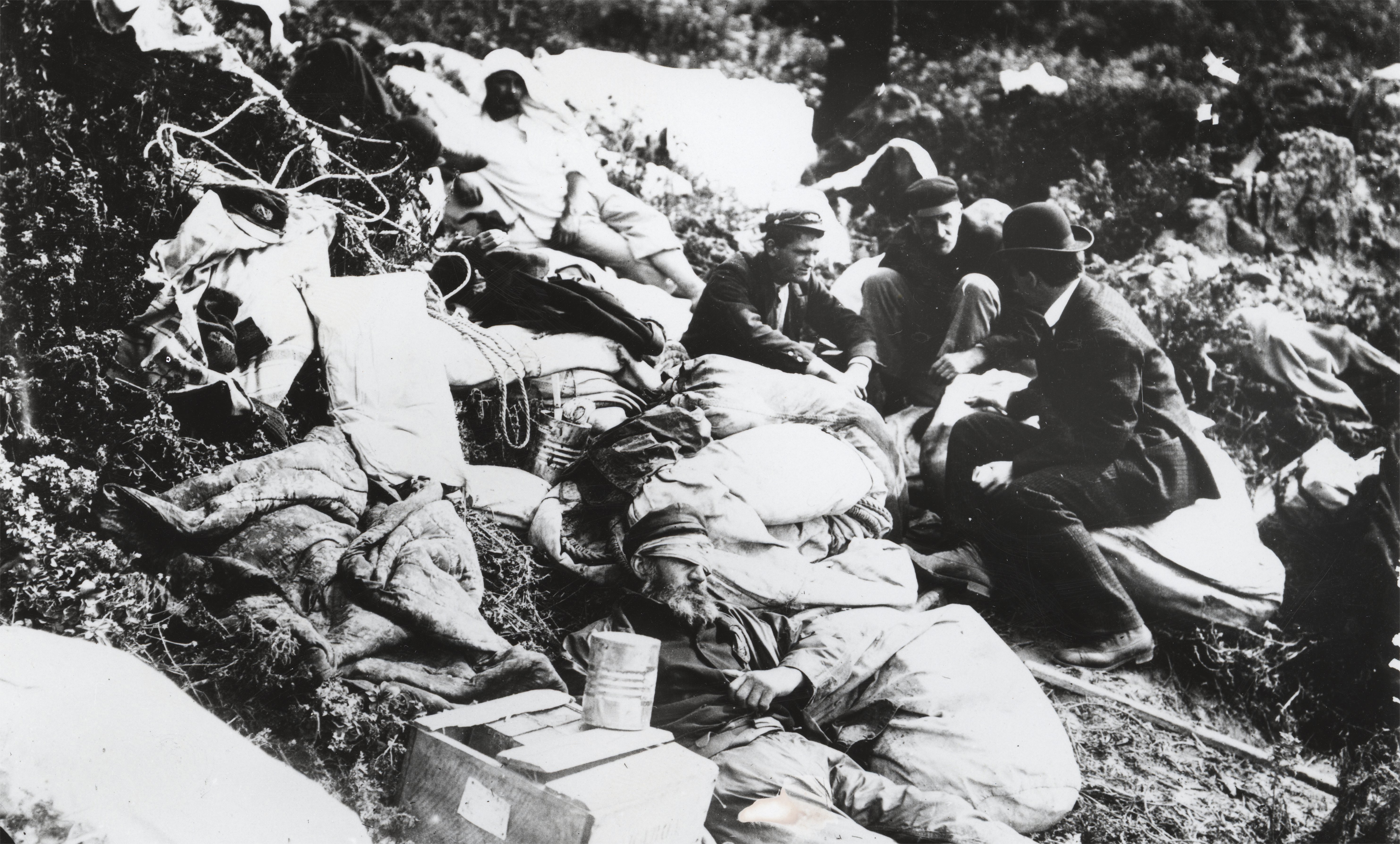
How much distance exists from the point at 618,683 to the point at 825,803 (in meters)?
0.77

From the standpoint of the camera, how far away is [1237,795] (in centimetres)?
375

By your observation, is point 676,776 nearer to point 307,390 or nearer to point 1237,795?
point 307,390

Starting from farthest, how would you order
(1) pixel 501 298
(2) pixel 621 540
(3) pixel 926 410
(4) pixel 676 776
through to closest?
(3) pixel 926 410 → (1) pixel 501 298 → (2) pixel 621 540 → (4) pixel 676 776

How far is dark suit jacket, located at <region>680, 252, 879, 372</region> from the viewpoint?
404cm

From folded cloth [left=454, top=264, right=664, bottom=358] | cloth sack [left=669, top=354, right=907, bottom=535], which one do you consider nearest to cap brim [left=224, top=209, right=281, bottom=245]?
folded cloth [left=454, top=264, right=664, bottom=358]

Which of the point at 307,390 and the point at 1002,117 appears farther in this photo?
the point at 1002,117

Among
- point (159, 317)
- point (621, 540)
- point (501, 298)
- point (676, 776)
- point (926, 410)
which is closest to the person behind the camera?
point (676, 776)

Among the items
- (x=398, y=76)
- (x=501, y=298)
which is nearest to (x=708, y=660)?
(x=501, y=298)

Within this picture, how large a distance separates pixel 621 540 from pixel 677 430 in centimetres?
44

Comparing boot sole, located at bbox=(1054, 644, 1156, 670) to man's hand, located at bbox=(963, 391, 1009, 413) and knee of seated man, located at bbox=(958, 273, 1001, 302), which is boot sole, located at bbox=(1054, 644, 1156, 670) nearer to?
man's hand, located at bbox=(963, 391, 1009, 413)

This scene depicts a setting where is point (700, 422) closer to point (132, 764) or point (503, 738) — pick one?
point (503, 738)

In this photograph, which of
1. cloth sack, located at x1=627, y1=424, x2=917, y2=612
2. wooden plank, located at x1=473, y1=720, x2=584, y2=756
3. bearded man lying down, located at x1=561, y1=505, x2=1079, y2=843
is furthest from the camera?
cloth sack, located at x1=627, y1=424, x2=917, y2=612

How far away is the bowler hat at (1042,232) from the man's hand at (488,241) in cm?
201

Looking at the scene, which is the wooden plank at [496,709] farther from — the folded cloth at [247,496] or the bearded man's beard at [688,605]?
the folded cloth at [247,496]
